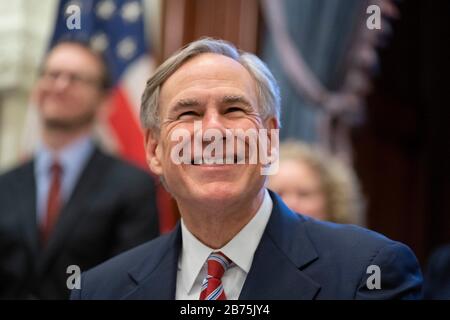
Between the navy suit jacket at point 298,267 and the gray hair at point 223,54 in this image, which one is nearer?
the navy suit jacket at point 298,267

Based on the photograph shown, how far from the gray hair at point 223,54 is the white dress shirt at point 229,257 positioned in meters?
0.25

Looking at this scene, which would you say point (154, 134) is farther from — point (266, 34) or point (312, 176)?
point (266, 34)

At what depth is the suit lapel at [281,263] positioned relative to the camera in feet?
5.58

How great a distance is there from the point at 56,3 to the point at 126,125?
68 centimetres

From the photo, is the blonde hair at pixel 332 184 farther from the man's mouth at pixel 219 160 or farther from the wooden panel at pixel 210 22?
the man's mouth at pixel 219 160

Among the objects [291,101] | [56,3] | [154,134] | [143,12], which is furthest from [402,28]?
[154,134]

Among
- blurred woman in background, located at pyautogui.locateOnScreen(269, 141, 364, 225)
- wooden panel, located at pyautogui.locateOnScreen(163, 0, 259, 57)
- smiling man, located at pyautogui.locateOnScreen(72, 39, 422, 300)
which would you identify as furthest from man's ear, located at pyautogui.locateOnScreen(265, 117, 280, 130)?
wooden panel, located at pyautogui.locateOnScreen(163, 0, 259, 57)

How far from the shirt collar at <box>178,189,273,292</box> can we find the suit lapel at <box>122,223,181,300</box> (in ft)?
0.09

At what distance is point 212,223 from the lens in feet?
5.93

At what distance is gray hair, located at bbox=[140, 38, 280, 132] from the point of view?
1820 mm

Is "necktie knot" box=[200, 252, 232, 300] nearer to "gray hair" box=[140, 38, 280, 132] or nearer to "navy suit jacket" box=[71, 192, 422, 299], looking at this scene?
"navy suit jacket" box=[71, 192, 422, 299]

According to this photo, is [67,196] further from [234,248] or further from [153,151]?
[234,248]

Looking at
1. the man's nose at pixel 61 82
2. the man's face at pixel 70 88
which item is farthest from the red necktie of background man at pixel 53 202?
the man's nose at pixel 61 82
